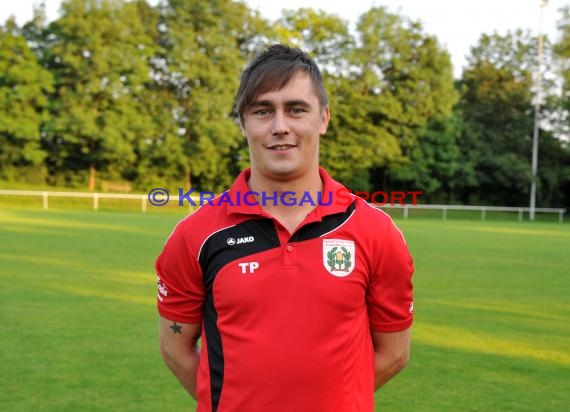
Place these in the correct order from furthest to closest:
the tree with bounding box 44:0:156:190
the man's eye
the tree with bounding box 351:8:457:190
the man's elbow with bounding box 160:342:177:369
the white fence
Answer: the tree with bounding box 351:8:457:190
the tree with bounding box 44:0:156:190
the white fence
the man's elbow with bounding box 160:342:177:369
the man's eye

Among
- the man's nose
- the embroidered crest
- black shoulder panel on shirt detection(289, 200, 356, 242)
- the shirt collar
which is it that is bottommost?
the embroidered crest

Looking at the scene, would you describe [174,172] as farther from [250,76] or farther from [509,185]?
[250,76]

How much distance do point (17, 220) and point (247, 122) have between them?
22.6m

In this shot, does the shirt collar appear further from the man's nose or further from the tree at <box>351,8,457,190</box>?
the tree at <box>351,8,457,190</box>

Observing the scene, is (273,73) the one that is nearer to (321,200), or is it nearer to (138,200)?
(321,200)

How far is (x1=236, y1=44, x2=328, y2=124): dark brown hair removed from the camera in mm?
2283

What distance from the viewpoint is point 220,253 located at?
2.36 meters

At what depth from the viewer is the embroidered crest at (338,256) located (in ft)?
7.50

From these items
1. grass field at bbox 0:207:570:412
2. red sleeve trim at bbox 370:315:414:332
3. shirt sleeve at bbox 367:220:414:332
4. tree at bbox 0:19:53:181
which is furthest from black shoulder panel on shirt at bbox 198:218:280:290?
tree at bbox 0:19:53:181

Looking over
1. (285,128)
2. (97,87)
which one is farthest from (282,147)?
(97,87)

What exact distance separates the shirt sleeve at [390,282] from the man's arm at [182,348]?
2.33 ft

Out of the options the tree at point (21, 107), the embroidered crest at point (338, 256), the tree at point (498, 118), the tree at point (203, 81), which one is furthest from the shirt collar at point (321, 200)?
the tree at point (498, 118)

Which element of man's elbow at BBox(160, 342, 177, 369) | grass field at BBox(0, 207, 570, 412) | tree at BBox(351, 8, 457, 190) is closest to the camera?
man's elbow at BBox(160, 342, 177, 369)

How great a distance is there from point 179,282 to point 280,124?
Result: 2.35ft
